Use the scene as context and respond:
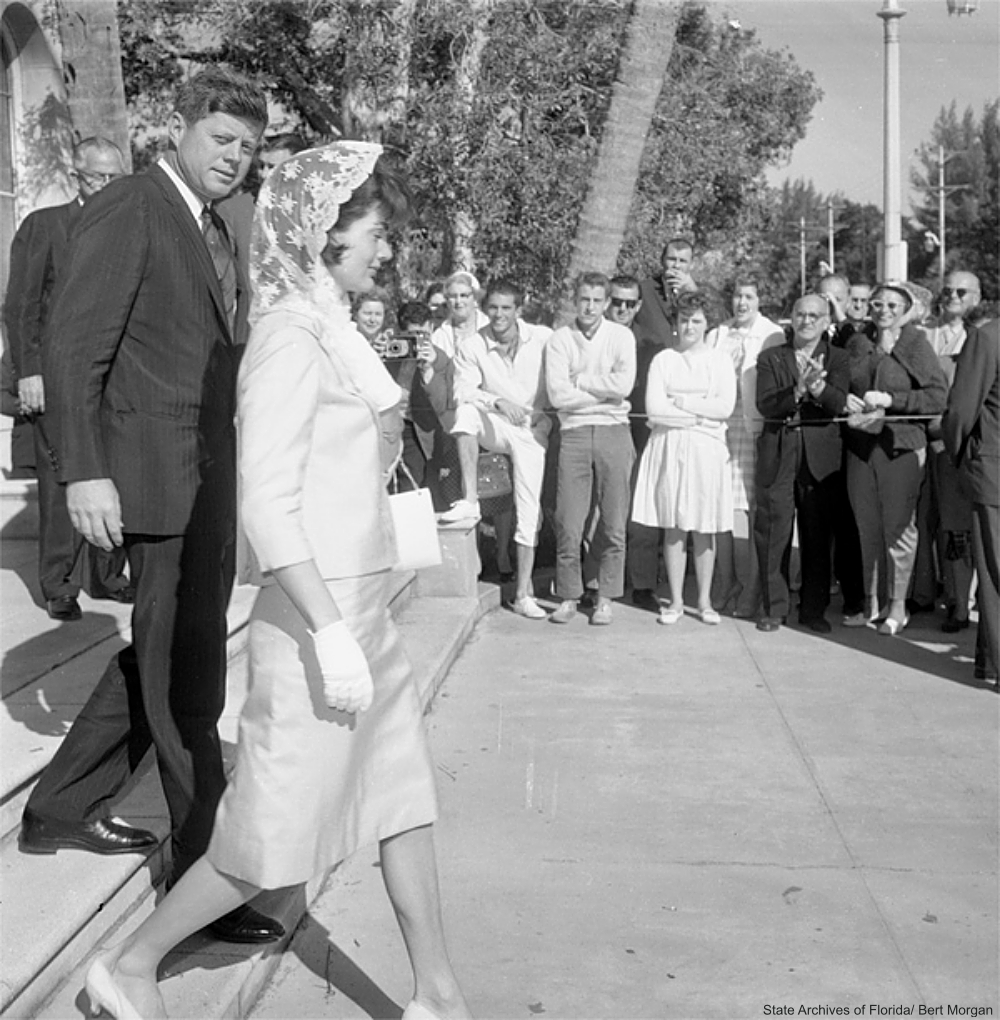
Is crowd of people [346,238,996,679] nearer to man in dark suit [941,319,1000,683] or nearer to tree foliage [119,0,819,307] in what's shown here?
man in dark suit [941,319,1000,683]

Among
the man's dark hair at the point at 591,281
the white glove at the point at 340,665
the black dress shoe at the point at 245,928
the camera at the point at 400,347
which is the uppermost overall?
the man's dark hair at the point at 591,281

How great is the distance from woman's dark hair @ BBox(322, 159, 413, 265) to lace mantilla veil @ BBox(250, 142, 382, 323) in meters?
0.02

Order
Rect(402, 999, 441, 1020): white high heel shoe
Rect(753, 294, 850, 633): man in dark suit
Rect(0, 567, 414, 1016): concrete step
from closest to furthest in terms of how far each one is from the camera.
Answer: Rect(402, 999, 441, 1020): white high heel shoe → Rect(0, 567, 414, 1016): concrete step → Rect(753, 294, 850, 633): man in dark suit

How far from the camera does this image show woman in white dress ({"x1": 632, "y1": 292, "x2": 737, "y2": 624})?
8.35 meters

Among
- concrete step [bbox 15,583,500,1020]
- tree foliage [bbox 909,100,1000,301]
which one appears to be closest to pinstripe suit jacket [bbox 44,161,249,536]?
concrete step [bbox 15,583,500,1020]

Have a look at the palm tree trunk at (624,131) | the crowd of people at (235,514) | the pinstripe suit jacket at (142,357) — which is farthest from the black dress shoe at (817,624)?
the pinstripe suit jacket at (142,357)

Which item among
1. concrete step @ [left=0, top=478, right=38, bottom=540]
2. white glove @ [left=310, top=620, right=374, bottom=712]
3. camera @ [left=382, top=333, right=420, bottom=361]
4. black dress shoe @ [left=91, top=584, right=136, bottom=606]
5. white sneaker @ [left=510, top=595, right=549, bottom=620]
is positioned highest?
camera @ [left=382, top=333, right=420, bottom=361]

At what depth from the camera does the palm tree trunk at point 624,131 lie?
1089 cm

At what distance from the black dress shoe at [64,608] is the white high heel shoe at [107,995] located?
3.43 m

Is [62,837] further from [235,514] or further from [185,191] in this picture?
[185,191]

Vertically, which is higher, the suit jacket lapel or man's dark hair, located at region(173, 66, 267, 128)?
man's dark hair, located at region(173, 66, 267, 128)

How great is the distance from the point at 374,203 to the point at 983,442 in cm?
Answer: 450

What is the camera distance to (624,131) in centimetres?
1091

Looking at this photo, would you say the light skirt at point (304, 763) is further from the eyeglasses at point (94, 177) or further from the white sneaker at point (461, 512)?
the white sneaker at point (461, 512)
